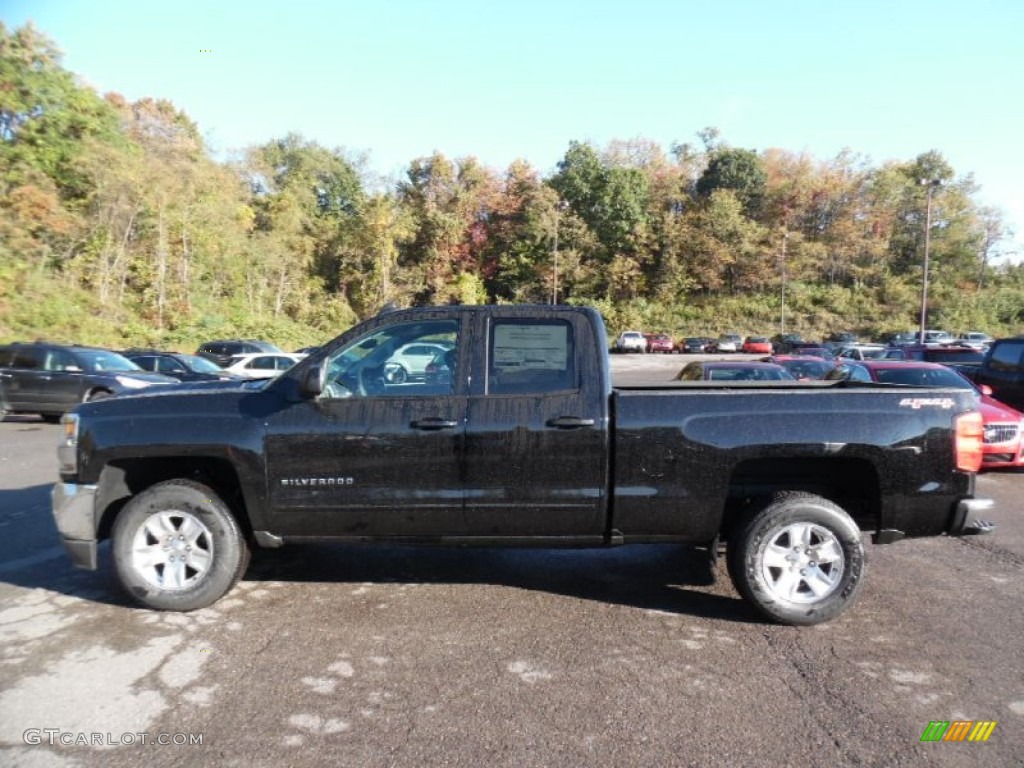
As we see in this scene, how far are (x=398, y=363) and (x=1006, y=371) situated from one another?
35.1 ft

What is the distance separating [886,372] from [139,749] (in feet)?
36.1

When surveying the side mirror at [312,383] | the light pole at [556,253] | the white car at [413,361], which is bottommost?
the side mirror at [312,383]

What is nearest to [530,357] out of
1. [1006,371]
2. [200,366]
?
[1006,371]

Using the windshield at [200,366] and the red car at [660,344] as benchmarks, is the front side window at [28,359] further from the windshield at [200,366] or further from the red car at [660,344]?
A: the red car at [660,344]

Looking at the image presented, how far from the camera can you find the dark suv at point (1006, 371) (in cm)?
1052

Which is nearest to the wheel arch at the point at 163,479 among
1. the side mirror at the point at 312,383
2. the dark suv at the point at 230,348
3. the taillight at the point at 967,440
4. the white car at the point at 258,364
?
the side mirror at the point at 312,383

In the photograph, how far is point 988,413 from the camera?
867 centimetres

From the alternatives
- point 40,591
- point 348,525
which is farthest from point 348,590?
point 40,591

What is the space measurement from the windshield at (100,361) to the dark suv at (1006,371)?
53.1ft

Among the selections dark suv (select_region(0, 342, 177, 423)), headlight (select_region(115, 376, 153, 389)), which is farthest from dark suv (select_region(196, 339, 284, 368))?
headlight (select_region(115, 376, 153, 389))

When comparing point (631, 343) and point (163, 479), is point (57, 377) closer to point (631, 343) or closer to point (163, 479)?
point (163, 479)

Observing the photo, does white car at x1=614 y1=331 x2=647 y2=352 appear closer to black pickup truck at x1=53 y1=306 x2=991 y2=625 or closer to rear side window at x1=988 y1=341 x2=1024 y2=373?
rear side window at x1=988 y1=341 x2=1024 y2=373

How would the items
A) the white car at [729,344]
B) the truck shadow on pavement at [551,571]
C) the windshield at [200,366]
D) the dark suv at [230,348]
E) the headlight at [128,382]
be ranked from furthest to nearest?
the white car at [729,344] < the dark suv at [230,348] < the windshield at [200,366] < the headlight at [128,382] < the truck shadow on pavement at [551,571]

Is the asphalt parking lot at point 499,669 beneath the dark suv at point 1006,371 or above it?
beneath
